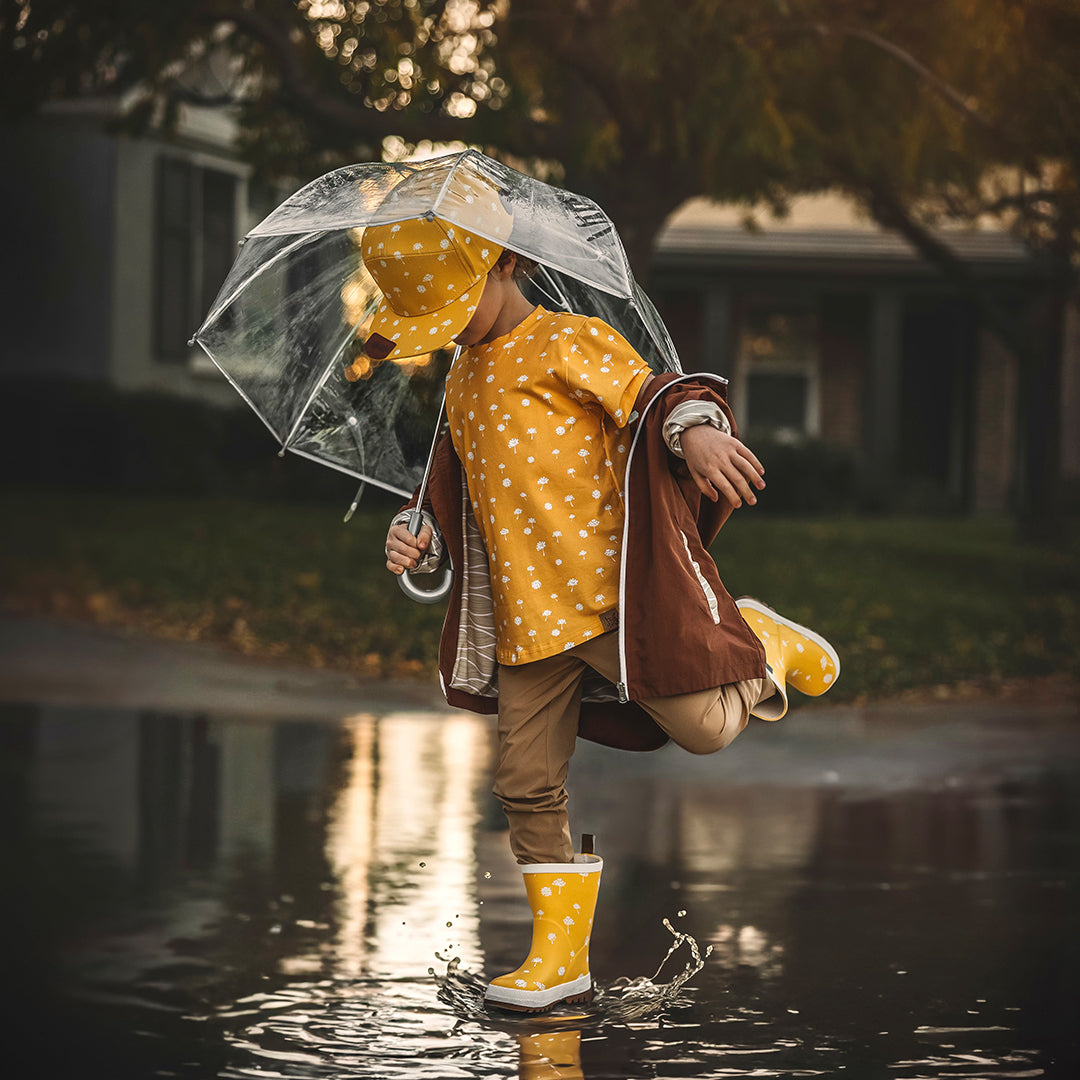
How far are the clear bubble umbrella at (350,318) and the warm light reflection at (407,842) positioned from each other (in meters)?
1.24

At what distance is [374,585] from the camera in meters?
13.1

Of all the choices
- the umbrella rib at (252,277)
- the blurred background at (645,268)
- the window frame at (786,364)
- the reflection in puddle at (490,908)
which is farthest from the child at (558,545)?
the window frame at (786,364)

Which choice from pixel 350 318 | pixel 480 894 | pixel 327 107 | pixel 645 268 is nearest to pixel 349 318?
pixel 350 318

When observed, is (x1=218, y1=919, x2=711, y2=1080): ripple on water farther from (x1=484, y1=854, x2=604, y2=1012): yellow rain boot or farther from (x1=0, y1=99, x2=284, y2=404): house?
(x1=0, y1=99, x2=284, y2=404): house

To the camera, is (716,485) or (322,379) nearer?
(716,485)

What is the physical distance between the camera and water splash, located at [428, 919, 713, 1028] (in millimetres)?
4008

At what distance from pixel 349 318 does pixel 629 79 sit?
24.3 ft

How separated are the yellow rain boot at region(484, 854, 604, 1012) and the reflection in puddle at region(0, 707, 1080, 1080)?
0.10 meters

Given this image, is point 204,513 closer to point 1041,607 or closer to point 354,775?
point 1041,607

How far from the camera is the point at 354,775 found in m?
7.18

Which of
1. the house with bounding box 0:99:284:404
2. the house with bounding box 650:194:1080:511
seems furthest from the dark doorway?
the house with bounding box 0:99:284:404

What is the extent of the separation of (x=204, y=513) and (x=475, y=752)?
31.7 feet

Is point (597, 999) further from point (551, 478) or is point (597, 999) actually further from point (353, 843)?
point (353, 843)

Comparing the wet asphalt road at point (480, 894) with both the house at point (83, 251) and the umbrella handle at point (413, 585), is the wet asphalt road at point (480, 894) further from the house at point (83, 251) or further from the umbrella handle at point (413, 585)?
the house at point (83, 251)
